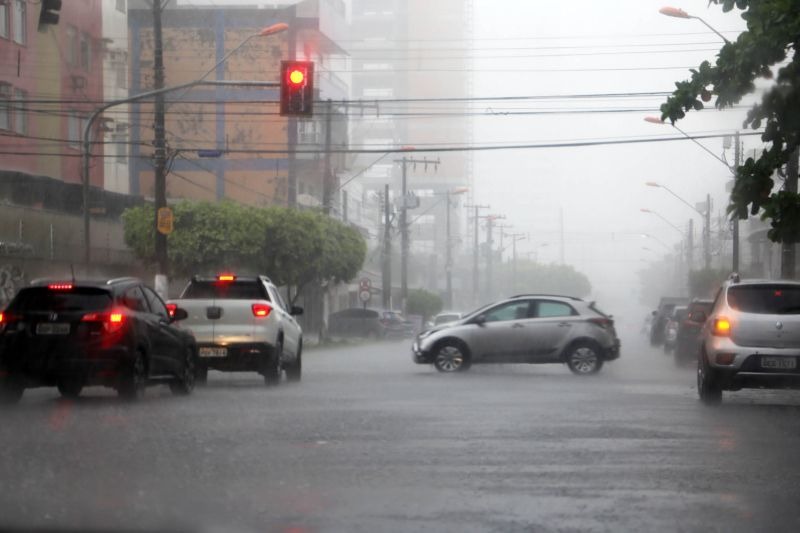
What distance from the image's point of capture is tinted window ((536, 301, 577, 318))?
1128 inches

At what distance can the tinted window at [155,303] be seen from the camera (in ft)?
65.9

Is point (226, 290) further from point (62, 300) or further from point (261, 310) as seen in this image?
point (62, 300)

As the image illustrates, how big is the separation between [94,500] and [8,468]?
196cm

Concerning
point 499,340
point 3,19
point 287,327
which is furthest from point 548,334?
point 3,19

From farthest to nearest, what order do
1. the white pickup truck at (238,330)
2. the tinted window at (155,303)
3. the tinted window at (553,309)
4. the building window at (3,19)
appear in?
the building window at (3,19) < the tinted window at (553,309) < the white pickup truck at (238,330) < the tinted window at (155,303)

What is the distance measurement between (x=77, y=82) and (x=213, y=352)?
3259 centimetres

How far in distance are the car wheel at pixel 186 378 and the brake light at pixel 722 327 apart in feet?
23.8

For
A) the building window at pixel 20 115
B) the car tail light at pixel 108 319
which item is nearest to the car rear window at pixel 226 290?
the car tail light at pixel 108 319

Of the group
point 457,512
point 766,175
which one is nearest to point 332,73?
point 766,175

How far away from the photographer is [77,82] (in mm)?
53656

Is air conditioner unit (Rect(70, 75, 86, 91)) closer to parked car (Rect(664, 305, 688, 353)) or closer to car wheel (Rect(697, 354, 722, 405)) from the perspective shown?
parked car (Rect(664, 305, 688, 353))

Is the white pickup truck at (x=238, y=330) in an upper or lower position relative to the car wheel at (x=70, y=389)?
upper

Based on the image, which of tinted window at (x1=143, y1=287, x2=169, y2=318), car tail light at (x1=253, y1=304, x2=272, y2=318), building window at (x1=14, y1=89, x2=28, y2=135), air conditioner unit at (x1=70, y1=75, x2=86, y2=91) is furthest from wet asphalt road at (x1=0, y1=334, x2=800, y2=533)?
air conditioner unit at (x1=70, y1=75, x2=86, y2=91)

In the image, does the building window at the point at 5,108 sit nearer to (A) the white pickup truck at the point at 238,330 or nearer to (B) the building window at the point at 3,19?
(B) the building window at the point at 3,19
